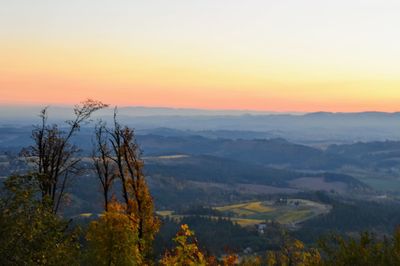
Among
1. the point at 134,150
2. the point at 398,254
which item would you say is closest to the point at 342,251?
the point at 398,254

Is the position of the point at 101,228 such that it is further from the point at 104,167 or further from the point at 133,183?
the point at 104,167

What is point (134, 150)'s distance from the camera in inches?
1676

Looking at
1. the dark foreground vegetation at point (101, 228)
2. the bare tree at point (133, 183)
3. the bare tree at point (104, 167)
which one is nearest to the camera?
the dark foreground vegetation at point (101, 228)

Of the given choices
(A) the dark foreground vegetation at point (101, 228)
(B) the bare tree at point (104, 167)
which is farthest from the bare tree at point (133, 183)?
(B) the bare tree at point (104, 167)

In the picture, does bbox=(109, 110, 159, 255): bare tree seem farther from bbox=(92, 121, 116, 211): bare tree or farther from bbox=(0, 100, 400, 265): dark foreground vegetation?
bbox=(92, 121, 116, 211): bare tree

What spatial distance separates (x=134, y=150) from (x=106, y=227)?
1190cm

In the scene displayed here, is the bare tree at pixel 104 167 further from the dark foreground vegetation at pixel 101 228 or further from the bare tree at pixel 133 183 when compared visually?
the bare tree at pixel 133 183

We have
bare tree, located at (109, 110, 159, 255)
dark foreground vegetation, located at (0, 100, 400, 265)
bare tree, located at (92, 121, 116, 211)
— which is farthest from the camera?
bare tree, located at (92, 121, 116, 211)

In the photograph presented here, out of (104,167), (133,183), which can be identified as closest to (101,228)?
(133,183)

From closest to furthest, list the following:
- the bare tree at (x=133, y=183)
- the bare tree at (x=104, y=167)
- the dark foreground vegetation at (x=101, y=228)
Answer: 1. the dark foreground vegetation at (x=101, y=228)
2. the bare tree at (x=133, y=183)
3. the bare tree at (x=104, y=167)

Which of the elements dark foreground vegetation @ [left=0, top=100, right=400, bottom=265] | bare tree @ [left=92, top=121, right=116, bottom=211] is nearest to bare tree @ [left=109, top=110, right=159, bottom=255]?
dark foreground vegetation @ [left=0, top=100, right=400, bottom=265]

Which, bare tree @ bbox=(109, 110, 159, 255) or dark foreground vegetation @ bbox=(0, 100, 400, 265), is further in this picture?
bare tree @ bbox=(109, 110, 159, 255)

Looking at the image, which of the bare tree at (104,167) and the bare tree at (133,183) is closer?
the bare tree at (133,183)

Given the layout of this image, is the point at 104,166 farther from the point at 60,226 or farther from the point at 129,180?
the point at 60,226
